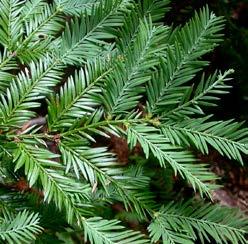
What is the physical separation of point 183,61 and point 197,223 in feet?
1.44

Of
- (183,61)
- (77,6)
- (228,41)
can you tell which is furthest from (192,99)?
(228,41)

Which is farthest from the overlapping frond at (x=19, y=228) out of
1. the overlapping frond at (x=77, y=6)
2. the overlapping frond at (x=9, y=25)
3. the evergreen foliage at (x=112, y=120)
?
the overlapping frond at (x=77, y=6)

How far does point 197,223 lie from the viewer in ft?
3.74

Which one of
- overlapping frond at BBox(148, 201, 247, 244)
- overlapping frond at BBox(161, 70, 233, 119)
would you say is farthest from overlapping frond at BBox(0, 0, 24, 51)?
overlapping frond at BBox(148, 201, 247, 244)

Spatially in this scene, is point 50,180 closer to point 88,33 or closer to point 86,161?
point 86,161

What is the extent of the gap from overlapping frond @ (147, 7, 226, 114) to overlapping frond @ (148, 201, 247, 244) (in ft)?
0.98

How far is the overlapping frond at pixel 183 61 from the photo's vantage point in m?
1.01

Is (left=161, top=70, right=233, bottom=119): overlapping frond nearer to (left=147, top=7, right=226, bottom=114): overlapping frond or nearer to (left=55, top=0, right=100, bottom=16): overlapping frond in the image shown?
(left=147, top=7, right=226, bottom=114): overlapping frond

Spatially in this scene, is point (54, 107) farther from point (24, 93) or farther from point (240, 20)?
point (240, 20)

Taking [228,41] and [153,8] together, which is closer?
[153,8]

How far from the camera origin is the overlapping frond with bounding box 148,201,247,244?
43.2 inches

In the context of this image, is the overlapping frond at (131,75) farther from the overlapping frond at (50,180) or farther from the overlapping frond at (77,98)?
the overlapping frond at (50,180)

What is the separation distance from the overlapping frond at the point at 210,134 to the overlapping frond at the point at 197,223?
0.22m

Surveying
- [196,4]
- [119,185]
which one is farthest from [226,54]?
[119,185]
